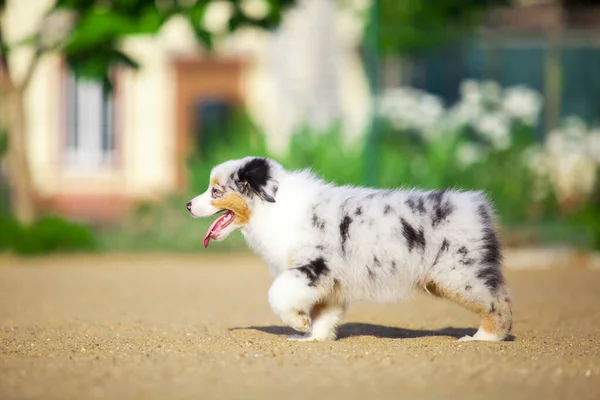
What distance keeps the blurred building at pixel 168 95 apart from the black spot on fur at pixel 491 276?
16277 millimetres

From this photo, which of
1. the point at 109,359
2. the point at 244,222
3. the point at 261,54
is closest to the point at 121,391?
the point at 109,359

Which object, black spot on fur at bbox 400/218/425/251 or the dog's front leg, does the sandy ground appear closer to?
the dog's front leg

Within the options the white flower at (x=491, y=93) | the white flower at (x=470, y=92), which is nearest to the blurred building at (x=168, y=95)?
the white flower at (x=470, y=92)

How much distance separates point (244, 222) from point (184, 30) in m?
17.4

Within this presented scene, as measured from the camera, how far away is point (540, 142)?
20.6 meters

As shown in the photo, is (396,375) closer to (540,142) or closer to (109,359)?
(109,359)

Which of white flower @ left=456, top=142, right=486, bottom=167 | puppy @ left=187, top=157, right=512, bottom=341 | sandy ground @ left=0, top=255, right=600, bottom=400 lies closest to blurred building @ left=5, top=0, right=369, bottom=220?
white flower @ left=456, top=142, right=486, bottom=167

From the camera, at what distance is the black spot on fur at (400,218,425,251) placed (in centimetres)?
809

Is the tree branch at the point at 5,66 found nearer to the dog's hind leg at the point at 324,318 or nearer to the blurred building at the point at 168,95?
the blurred building at the point at 168,95

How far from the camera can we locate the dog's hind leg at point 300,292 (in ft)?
25.7

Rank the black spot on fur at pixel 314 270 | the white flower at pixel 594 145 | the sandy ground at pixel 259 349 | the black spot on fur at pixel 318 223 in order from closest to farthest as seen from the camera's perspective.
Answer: the sandy ground at pixel 259 349 < the black spot on fur at pixel 314 270 < the black spot on fur at pixel 318 223 < the white flower at pixel 594 145

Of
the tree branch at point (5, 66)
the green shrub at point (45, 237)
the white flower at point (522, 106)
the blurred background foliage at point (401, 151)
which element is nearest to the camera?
the blurred background foliage at point (401, 151)

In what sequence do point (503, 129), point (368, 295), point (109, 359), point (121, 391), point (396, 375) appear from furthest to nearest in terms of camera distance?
1. point (503, 129)
2. point (368, 295)
3. point (109, 359)
4. point (396, 375)
5. point (121, 391)

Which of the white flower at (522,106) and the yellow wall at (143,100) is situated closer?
the white flower at (522,106)
